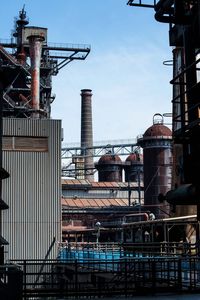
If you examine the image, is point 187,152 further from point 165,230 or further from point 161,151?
point 161,151

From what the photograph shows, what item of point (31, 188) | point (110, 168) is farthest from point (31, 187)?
point (110, 168)

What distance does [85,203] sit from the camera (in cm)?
7444

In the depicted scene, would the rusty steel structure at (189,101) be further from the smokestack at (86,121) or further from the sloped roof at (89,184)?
the smokestack at (86,121)

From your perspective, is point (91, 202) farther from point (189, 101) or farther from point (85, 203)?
point (189, 101)

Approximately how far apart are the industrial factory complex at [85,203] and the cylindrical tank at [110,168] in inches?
548

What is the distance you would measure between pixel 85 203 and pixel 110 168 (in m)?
18.9

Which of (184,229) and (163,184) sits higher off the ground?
(163,184)

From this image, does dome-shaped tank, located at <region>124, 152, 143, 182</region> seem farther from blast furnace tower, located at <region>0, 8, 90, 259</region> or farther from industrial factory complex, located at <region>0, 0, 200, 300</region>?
blast furnace tower, located at <region>0, 8, 90, 259</region>

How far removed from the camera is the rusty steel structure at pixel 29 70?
198 feet

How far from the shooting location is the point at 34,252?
30281 mm

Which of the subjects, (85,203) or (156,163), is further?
(85,203)

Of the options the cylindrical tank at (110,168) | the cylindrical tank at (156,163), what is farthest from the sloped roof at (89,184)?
the cylindrical tank at (156,163)

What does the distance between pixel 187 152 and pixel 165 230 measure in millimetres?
15447

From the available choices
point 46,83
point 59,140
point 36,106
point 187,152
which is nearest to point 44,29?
point 46,83
